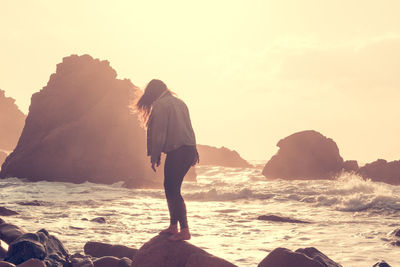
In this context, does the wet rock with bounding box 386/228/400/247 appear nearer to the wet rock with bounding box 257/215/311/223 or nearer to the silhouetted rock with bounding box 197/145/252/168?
the wet rock with bounding box 257/215/311/223

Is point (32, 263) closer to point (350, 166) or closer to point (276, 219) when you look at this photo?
point (276, 219)

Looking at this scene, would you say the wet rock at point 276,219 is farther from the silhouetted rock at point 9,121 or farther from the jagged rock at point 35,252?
the silhouetted rock at point 9,121

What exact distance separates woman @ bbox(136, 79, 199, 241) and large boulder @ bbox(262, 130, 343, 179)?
35.9m

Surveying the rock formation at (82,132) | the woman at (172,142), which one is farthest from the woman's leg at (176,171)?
the rock formation at (82,132)

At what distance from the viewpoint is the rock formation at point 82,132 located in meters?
32.4

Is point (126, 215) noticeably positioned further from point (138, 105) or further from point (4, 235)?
point (138, 105)

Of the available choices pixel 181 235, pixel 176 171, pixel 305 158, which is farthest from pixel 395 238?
pixel 305 158

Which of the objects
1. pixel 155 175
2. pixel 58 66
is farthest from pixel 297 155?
pixel 58 66

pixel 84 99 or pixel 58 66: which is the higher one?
pixel 58 66

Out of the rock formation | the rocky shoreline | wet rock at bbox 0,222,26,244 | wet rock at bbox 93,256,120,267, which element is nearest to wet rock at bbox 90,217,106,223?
wet rock at bbox 0,222,26,244

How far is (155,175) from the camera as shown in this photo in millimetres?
33188

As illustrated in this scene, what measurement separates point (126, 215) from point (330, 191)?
11.7 m

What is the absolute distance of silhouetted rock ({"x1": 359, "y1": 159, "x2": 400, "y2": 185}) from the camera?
36.3 m

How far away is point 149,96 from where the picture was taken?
648cm
